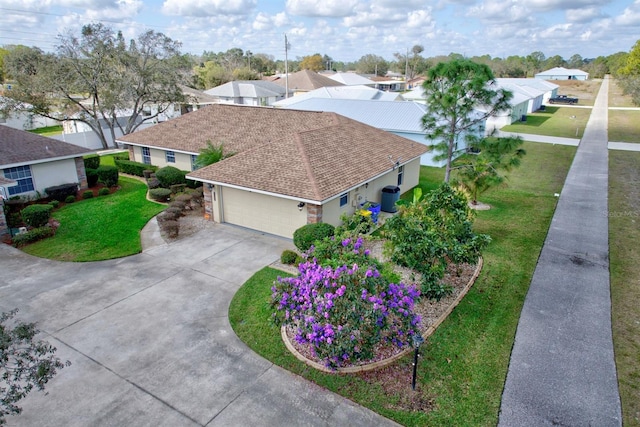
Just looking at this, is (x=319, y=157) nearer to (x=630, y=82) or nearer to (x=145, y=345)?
(x=145, y=345)

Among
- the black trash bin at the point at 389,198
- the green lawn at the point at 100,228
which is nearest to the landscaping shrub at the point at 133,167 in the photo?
the green lawn at the point at 100,228

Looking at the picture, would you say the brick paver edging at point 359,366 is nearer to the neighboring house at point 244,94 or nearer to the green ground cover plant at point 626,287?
the green ground cover plant at point 626,287

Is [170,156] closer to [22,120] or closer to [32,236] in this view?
[32,236]

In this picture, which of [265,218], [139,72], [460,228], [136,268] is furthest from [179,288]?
[139,72]

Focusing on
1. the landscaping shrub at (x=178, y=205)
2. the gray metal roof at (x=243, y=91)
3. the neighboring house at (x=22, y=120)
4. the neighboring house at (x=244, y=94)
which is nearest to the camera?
the landscaping shrub at (x=178, y=205)

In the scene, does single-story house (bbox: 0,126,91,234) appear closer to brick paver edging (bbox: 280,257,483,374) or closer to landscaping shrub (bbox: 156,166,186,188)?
landscaping shrub (bbox: 156,166,186,188)

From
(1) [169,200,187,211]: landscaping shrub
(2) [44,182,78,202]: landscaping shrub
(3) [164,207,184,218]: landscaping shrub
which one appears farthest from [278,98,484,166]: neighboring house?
(2) [44,182,78,202]: landscaping shrub

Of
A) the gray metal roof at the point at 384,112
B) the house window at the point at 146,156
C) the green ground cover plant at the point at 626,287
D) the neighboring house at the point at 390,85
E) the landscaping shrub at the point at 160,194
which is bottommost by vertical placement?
the green ground cover plant at the point at 626,287
